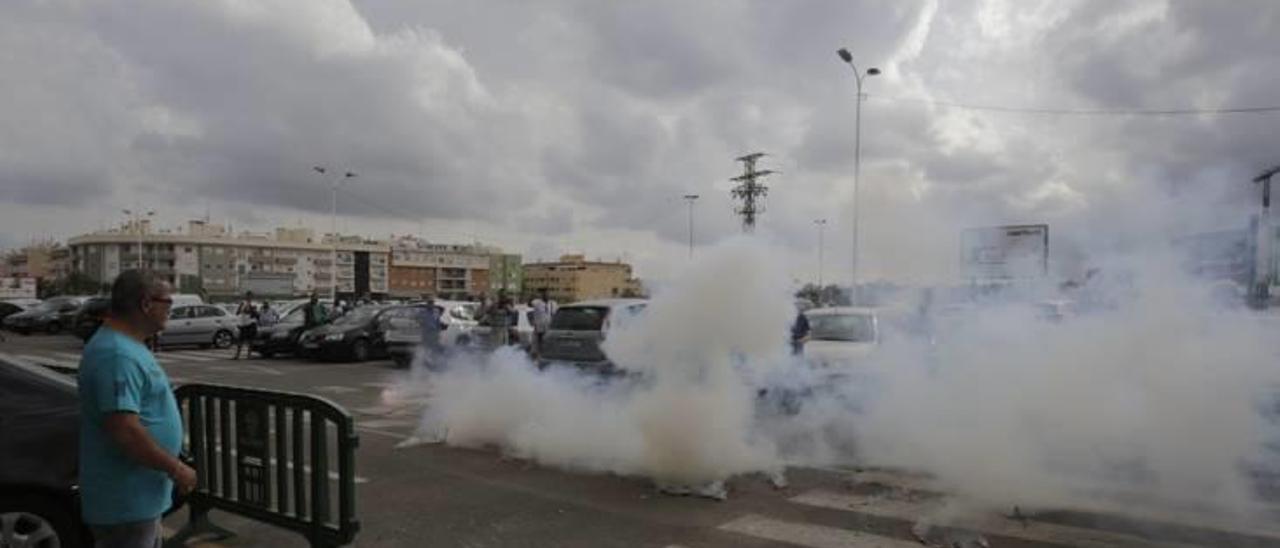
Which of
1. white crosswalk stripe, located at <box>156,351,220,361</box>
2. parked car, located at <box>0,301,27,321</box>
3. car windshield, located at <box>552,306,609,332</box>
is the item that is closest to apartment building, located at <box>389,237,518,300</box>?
parked car, located at <box>0,301,27,321</box>

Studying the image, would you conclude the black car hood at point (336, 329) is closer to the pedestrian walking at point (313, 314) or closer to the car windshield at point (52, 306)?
the pedestrian walking at point (313, 314)

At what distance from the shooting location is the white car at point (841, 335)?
39.2 feet

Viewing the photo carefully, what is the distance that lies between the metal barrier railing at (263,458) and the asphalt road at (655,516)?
15.9 inches

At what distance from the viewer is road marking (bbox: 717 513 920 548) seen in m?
5.80

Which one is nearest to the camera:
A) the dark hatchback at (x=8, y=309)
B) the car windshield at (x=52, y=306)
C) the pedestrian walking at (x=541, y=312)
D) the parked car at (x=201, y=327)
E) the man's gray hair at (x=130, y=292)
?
A: the man's gray hair at (x=130, y=292)

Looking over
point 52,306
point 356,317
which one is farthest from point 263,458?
point 52,306

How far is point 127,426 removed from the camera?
3.21 meters

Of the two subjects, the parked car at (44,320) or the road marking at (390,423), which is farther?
the parked car at (44,320)

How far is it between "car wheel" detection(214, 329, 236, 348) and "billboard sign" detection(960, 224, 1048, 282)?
935 inches

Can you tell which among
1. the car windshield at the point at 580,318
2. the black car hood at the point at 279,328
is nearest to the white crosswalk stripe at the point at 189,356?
A: the black car hood at the point at 279,328

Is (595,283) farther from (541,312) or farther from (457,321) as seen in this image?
(457,321)

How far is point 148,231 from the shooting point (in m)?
105

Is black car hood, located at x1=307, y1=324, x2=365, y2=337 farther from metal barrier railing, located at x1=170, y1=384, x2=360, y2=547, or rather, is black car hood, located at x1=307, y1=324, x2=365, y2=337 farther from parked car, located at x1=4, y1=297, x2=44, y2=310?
parked car, located at x1=4, y1=297, x2=44, y2=310

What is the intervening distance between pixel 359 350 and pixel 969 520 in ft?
57.4
